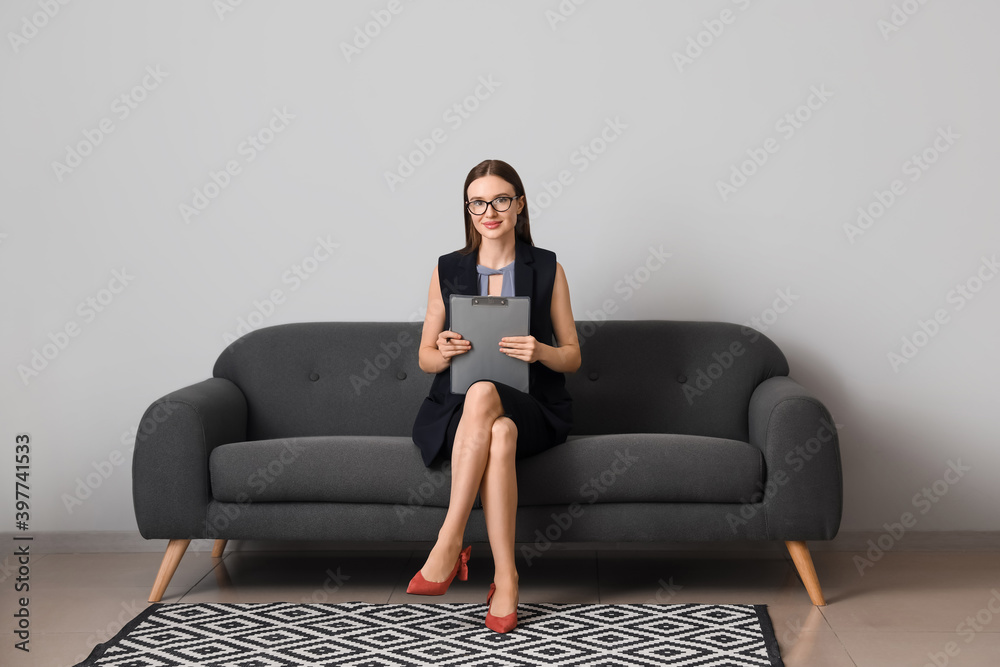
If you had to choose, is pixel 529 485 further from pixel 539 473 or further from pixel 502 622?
pixel 502 622

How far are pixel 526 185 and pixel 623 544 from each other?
139cm

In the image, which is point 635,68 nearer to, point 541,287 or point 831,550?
point 541,287

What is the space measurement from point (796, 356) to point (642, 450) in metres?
1.02

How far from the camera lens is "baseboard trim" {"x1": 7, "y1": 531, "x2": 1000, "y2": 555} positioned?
3.22 metres

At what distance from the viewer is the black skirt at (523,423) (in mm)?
2492

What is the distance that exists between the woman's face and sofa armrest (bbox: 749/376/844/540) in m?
0.99

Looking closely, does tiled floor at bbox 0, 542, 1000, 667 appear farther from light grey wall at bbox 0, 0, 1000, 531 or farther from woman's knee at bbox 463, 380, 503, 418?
woman's knee at bbox 463, 380, 503, 418

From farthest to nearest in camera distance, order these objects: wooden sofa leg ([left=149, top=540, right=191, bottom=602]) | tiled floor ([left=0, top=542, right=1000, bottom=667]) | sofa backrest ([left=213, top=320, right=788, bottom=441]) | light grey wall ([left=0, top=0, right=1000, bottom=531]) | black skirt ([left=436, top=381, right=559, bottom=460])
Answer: light grey wall ([left=0, top=0, right=1000, bottom=531]), sofa backrest ([left=213, top=320, right=788, bottom=441]), wooden sofa leg ([left=149, top=540, right=191, bottom=602]), black skirt ([left=436, top=381, right=559, bottom=460]), tiled floor ([left=0, top=542, right=1000, bottom=667])

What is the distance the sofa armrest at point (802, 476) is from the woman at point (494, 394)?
616mm

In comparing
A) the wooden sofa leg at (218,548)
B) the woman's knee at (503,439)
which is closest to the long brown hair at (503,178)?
the woman's knee at (503,439)

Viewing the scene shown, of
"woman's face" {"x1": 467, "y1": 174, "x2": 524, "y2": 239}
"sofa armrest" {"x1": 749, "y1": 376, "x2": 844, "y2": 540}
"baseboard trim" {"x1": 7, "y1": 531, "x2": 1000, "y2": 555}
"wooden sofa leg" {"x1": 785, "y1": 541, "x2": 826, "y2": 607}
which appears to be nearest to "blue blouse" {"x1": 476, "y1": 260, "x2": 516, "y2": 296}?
"woman's face" {"x1": 467, "y1": 174, "x2": 524, "y2": 239}

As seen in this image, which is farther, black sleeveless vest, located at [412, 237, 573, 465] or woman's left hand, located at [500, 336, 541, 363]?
black sleeveless vest, located at [412, 237, 573, 465]

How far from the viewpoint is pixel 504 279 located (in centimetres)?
279

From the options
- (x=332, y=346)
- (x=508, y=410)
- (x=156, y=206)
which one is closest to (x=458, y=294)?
(x=508, y=410)
